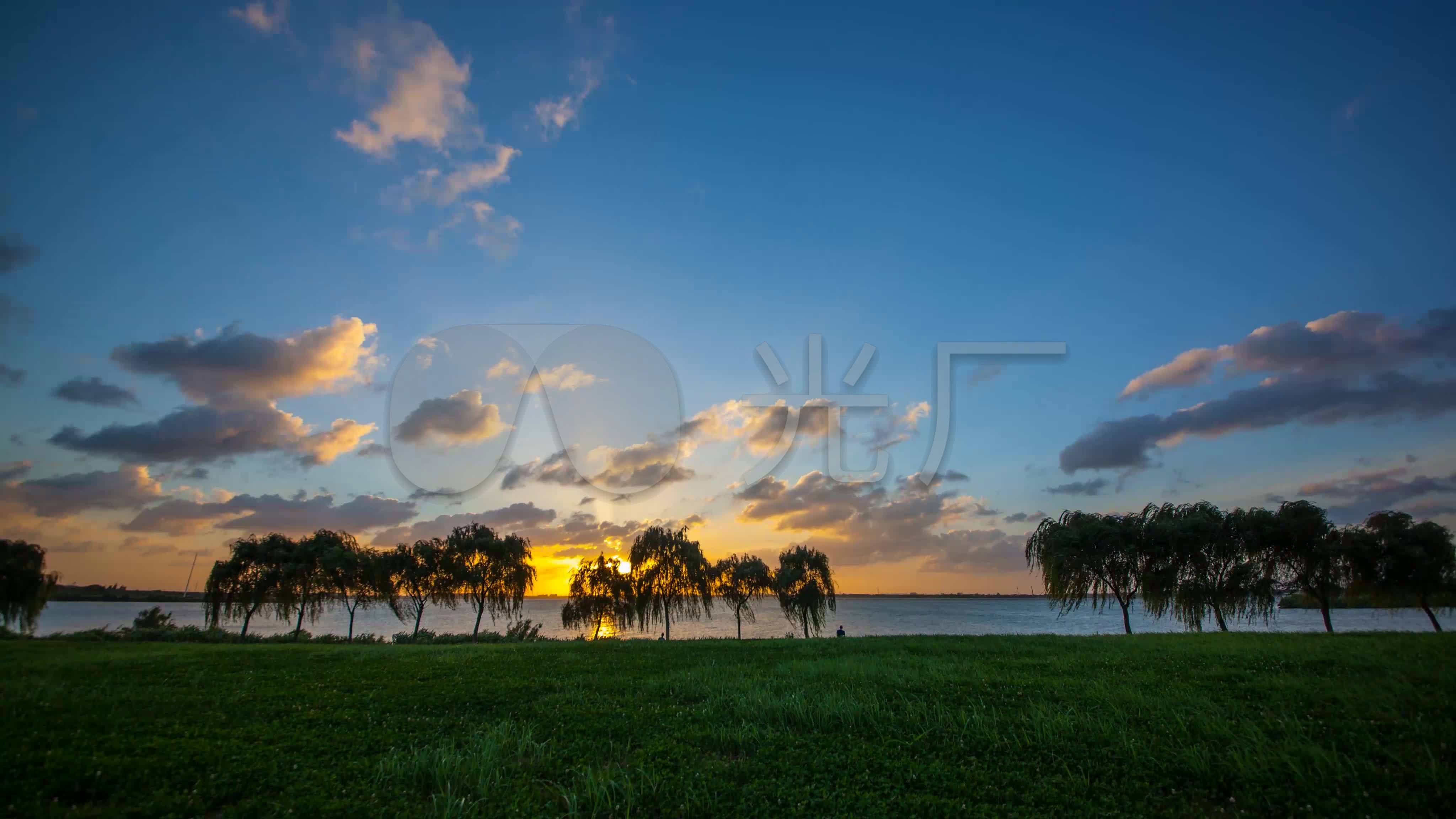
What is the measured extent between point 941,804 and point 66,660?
81.6 feet

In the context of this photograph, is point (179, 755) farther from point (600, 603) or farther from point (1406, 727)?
point (600, 603)

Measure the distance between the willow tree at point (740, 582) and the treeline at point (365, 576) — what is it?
1537 cm

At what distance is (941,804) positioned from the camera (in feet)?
23.6

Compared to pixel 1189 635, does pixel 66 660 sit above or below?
above

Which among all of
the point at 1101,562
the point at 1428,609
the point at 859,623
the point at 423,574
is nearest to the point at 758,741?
the point at 1101,562

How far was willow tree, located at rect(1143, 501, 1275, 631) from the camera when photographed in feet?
119

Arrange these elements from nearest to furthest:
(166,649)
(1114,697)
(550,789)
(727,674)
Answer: (550,789) < (1114,697) < (727,674) < (166,649)

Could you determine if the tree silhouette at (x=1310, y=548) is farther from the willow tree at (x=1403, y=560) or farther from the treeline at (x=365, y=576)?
the treeline at (x=365, y=576)

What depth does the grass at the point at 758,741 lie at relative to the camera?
23.2 ft

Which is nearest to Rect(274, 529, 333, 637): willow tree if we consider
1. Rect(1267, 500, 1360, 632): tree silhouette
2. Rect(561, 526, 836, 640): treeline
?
Rect(561, 526, 836, 640): treeline

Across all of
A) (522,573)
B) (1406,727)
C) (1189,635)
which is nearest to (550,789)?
(1406,727)

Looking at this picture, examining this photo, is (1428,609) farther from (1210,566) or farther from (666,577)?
(666,577)

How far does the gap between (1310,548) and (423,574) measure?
58479 mm

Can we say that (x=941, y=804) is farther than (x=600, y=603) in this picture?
No
